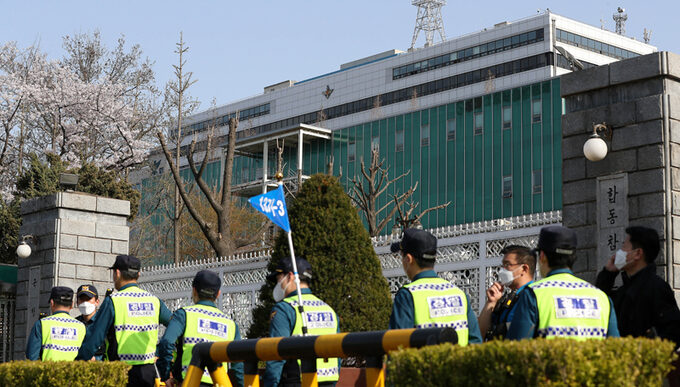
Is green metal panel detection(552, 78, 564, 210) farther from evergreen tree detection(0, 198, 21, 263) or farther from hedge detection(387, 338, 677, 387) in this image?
hedge detection(387, 338, 677, 387)

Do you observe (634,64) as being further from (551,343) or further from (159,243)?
(159,243)

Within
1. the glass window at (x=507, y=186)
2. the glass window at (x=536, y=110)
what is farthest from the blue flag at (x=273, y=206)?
the glass window at (x=507, y=186)

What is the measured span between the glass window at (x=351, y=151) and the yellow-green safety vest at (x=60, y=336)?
5153 centimetres

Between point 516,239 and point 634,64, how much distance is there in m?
4.18

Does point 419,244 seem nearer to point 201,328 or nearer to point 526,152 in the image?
point 201,328

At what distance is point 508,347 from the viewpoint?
5016mm

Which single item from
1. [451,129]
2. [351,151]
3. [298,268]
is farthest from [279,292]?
[351,151]

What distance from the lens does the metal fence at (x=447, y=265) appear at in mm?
14727

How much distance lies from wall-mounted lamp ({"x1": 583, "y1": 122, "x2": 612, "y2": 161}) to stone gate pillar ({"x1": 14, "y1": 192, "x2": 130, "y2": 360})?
10.1 m

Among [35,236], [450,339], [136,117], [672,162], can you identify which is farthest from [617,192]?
[136,117]

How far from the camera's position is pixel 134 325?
30.1ft

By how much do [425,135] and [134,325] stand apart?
50.7 m

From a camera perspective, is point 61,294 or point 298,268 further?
point 61,294

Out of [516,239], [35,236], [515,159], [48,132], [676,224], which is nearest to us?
[676,224]
